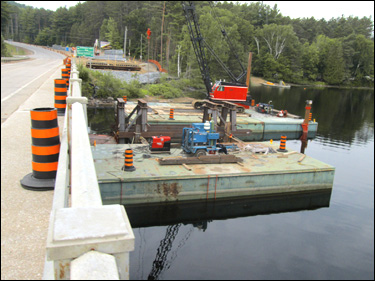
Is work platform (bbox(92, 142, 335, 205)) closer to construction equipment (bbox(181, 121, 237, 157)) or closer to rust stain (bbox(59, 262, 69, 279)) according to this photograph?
construction equipment (bbox(181, 121, 237, 157))

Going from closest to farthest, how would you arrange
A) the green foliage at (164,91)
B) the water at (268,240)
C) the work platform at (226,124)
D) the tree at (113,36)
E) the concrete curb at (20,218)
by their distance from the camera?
the concrete curb at (20,218), the water at (268,240), the work platform at (226,124), the green foliage at (164,91), the tree at (113,36)

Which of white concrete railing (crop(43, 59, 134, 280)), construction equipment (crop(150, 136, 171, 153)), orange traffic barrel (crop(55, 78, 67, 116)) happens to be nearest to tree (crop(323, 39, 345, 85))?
construction equipment (crop(150, 136, 171, 153))

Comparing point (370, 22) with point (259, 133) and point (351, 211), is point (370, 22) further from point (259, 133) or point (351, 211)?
point (351, 211)

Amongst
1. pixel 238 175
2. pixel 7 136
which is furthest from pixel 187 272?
pixel 7 136

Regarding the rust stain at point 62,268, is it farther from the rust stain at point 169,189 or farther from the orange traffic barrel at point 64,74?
the orange traffic barrel at point 64,74

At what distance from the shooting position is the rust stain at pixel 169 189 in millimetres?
12578

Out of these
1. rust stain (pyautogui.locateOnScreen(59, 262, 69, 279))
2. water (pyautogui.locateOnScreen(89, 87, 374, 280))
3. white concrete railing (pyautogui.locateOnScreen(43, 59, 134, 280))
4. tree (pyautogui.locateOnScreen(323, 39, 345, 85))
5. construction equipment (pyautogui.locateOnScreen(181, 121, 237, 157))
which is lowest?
water (pyautogui.locateOnScreen(89, 87, 374, 280))

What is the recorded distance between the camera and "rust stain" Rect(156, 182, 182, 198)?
12.6 m

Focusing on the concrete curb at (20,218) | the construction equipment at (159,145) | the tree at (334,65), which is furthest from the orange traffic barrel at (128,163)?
the tree at (334,65)

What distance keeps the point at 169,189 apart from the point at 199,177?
127cm

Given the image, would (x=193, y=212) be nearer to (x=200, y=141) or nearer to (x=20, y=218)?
(x=200, y=141)

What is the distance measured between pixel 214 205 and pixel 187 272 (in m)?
4.09

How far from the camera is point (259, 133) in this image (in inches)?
1070

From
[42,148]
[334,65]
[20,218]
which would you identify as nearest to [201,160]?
[42,148]
